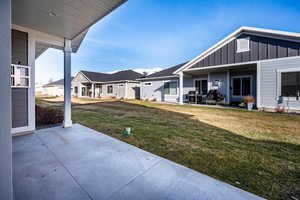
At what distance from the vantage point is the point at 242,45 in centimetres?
868

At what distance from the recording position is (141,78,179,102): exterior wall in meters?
13.8

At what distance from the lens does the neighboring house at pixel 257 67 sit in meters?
7.11

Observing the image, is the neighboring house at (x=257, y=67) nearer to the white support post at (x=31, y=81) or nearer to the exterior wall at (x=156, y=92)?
the exterior wall at (x=156, y=92)

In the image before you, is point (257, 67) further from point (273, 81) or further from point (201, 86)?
point (201, 86)

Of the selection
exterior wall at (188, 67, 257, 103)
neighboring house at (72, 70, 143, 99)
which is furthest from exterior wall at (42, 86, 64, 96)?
exterior wall at (188, 67, 257, 103)

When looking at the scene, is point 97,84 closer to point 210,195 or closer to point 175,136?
point 175,136

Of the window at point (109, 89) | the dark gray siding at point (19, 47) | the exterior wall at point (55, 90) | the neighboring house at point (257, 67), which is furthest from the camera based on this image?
the exterior wall at point (55, 90)

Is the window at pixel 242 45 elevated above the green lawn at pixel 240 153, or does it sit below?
above

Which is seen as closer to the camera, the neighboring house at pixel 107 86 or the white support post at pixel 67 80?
the white support post at pixel 67 80

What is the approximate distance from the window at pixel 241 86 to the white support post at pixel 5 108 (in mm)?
11955

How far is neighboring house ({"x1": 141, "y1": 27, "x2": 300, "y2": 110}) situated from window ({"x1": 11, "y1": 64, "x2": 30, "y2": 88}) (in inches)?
379

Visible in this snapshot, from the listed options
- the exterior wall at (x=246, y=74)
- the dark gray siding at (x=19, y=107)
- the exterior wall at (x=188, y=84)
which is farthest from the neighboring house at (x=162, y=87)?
the dark gray siding at (x=19, y=107)

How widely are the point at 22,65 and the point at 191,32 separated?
15133mm

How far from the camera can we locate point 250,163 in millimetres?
2328
